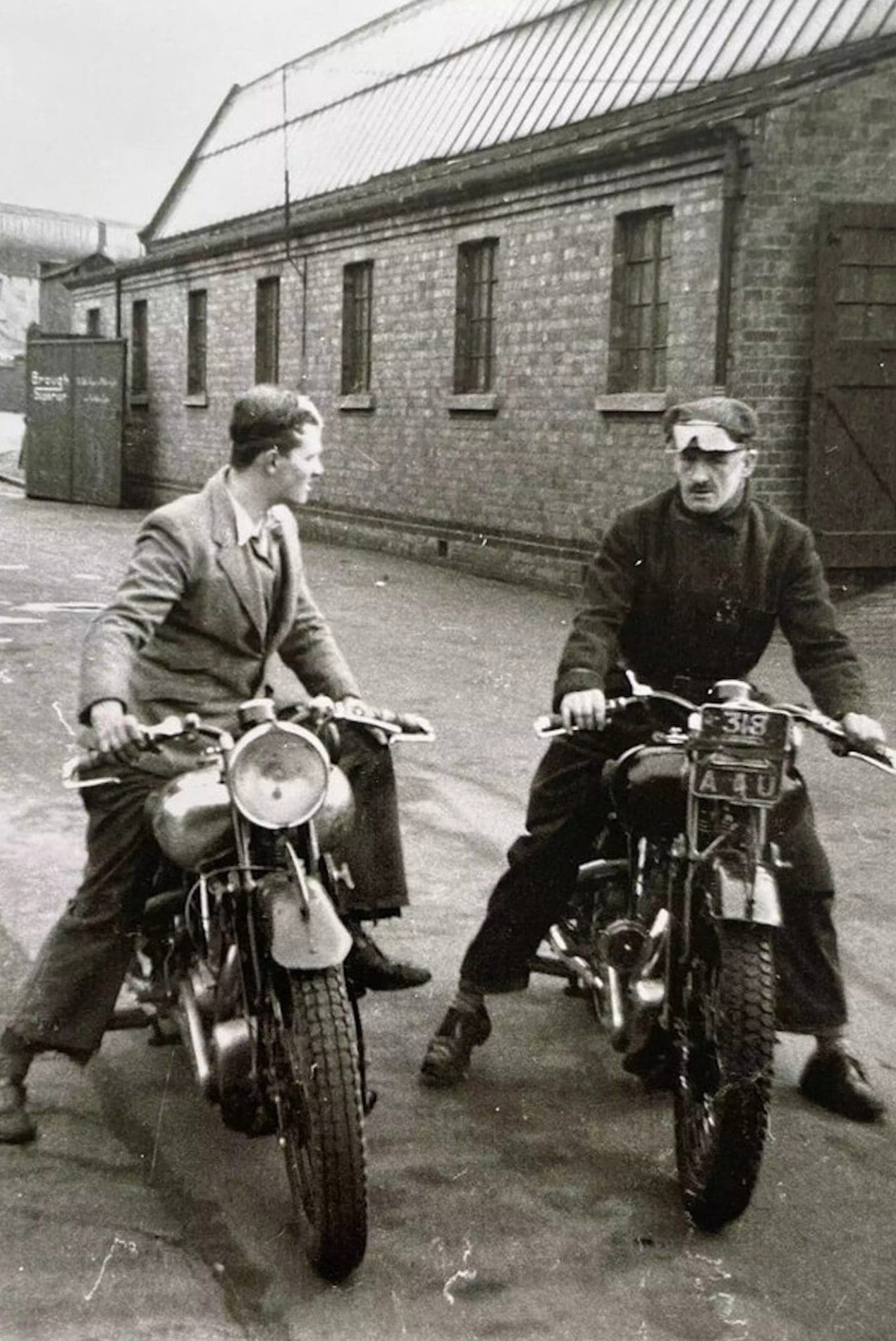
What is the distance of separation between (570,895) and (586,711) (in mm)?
716

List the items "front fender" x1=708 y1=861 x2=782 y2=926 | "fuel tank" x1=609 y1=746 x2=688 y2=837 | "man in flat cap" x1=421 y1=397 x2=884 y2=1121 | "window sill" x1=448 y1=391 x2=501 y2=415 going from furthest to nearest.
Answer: "window sill" x1=448 y1=391 x2=501 y2=415 → "man in flat cap" x1=421 y1=397 x2=884 y2=1121 → "fuel tank" x1=609 y1=746 x2=688 y2=837 → "front fender" x1=708 y1=861 x2=782 y2=926

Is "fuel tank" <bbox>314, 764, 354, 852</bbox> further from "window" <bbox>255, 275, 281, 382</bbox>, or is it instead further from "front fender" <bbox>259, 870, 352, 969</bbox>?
"window" <bbox>255, 275, 281, 382</bbox>

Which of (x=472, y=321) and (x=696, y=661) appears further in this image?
(x=472, y=321)

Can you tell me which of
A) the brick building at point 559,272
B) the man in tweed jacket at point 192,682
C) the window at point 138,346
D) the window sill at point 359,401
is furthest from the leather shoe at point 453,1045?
the window at point 138,346

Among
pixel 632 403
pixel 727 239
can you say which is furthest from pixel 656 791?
pixel 632 403

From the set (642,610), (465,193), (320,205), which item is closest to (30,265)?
(320,205)

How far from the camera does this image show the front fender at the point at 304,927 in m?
3.52

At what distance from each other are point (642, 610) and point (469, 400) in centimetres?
1589

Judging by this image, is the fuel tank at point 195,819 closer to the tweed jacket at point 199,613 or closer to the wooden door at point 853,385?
the tweed jacket at point 199,613

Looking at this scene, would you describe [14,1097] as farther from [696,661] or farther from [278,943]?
[696,661]

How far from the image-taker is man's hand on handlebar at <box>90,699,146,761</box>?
374 centimetres

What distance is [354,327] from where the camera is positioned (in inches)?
953

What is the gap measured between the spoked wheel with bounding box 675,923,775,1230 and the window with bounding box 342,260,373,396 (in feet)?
67.4

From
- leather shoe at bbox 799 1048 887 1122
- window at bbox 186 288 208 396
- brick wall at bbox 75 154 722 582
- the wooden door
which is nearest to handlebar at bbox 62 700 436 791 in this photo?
leather shoe at bbox 799 1048 887 1122
